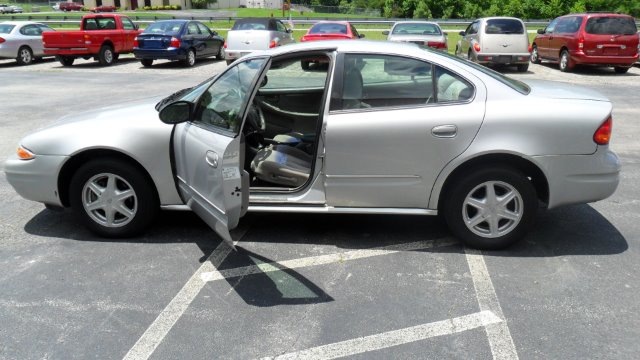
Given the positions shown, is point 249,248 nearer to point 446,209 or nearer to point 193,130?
point 193,130

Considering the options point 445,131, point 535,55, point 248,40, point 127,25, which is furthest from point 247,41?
point 445,131

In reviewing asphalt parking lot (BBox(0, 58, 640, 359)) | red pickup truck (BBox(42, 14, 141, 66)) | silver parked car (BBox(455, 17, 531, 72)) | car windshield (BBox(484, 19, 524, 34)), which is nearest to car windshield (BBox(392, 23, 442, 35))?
silver parked car (BBox(455, 17, 531, 72))

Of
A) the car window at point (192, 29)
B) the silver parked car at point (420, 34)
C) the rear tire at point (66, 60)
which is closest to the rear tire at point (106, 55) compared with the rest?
the rear tire at point (66, 60)

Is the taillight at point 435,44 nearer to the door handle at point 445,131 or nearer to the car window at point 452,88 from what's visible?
the car window at point 452,88

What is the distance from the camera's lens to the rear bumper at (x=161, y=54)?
17.3 m

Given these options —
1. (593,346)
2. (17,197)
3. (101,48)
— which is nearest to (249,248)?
(593,346)

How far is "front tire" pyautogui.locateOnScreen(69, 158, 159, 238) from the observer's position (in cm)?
429

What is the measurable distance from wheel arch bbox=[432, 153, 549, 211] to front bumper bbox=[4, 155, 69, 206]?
2.99 meters

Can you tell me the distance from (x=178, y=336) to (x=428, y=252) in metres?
2.01

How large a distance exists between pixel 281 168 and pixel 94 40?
1631 cm

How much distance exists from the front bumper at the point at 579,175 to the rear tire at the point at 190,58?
15777 mm

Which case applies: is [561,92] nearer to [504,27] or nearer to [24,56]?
[504,27]

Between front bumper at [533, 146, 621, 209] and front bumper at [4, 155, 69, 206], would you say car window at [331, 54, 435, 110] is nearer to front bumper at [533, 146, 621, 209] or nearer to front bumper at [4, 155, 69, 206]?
front bumper at [533, 146, 621, 209]

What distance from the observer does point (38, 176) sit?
14.3ft
